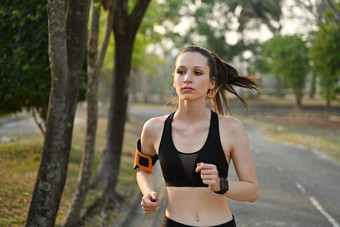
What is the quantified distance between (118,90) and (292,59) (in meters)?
38.8

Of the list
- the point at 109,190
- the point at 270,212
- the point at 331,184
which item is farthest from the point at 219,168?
the point at 331,184

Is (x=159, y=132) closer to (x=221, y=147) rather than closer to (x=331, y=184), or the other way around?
(x=221, y=147)

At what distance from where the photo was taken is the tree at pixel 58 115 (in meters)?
4.93

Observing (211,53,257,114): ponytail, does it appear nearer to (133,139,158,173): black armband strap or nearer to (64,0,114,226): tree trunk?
(133,139,158,173): black armband strap

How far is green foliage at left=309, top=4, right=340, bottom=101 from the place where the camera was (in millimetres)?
34906

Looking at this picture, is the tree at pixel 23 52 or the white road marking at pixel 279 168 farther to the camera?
the white road marking at pixel 279 168

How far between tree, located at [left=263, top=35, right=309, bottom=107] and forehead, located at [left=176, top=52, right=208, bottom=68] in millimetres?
44619

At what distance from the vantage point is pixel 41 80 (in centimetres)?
981

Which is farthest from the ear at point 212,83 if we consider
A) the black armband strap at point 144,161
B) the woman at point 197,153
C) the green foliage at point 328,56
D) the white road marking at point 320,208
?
the green foliage at point 328,56

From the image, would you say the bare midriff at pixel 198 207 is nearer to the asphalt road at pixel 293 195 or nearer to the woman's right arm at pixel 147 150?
the woman's right arm at pixel 147 150

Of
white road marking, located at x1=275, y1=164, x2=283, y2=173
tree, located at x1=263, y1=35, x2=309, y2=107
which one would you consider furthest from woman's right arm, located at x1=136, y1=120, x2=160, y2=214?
tree, located at x1=263, y1=35, x2=309, y2=107

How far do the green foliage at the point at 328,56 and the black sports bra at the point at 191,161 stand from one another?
3337cm

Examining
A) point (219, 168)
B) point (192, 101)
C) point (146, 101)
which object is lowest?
point (146, 101)

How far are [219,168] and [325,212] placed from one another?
21.6 ft
